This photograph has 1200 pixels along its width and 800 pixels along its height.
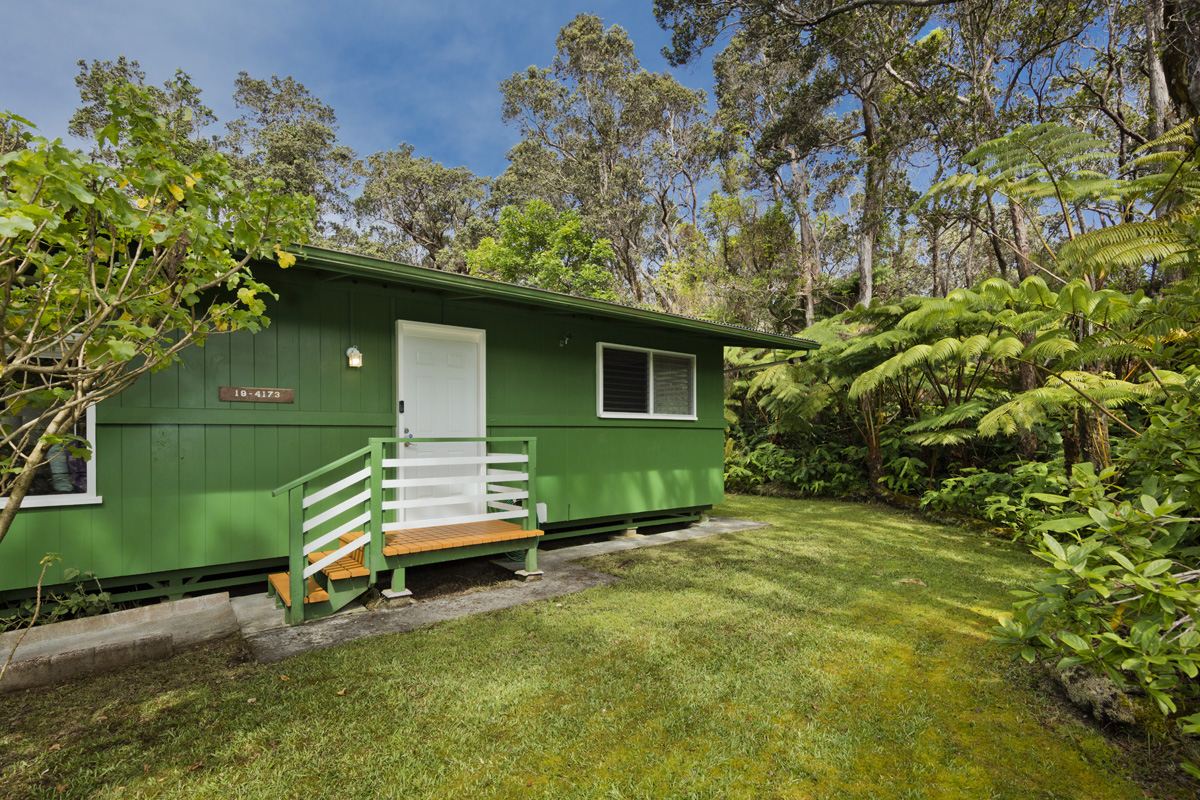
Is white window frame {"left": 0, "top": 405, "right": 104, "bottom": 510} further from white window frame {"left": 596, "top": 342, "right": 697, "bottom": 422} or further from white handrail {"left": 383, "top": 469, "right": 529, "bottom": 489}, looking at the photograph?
white window frame {"left": 596, "top": 342, "right": 697, "bottom": 422}

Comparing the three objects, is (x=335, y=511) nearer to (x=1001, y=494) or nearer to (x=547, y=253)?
(x=1001, y=494)

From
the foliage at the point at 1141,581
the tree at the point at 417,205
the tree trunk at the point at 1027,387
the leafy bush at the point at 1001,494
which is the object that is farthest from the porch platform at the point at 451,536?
the tree at the point at 417,205

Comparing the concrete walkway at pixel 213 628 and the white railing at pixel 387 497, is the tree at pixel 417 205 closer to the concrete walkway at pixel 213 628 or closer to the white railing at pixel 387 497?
the white railing at pixel 387 497

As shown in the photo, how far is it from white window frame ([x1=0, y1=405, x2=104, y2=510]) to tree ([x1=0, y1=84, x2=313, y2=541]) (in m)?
1.56

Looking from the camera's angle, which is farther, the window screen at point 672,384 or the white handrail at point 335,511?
the window screen at point 672,384

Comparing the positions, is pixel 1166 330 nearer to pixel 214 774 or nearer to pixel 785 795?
pixel 785 795

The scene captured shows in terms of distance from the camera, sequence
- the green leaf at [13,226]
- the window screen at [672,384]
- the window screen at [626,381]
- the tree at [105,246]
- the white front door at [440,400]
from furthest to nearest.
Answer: the window screen at [672,384]
the window screen at [626,381]
the white front door at [440,400]
the tree at [105,246]
the green leaf at [13,226]

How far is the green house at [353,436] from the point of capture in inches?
150

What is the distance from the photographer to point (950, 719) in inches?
97.6

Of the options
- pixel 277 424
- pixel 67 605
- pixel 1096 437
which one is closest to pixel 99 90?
pixel 277 424

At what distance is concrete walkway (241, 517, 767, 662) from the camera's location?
3381 millimetres

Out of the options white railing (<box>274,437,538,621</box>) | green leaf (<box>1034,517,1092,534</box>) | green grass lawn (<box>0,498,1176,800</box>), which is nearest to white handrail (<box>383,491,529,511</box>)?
white railing (<box>274,437,538,621</box>)

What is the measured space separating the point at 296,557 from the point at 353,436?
1.30 m

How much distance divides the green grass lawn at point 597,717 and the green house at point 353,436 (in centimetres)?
109
